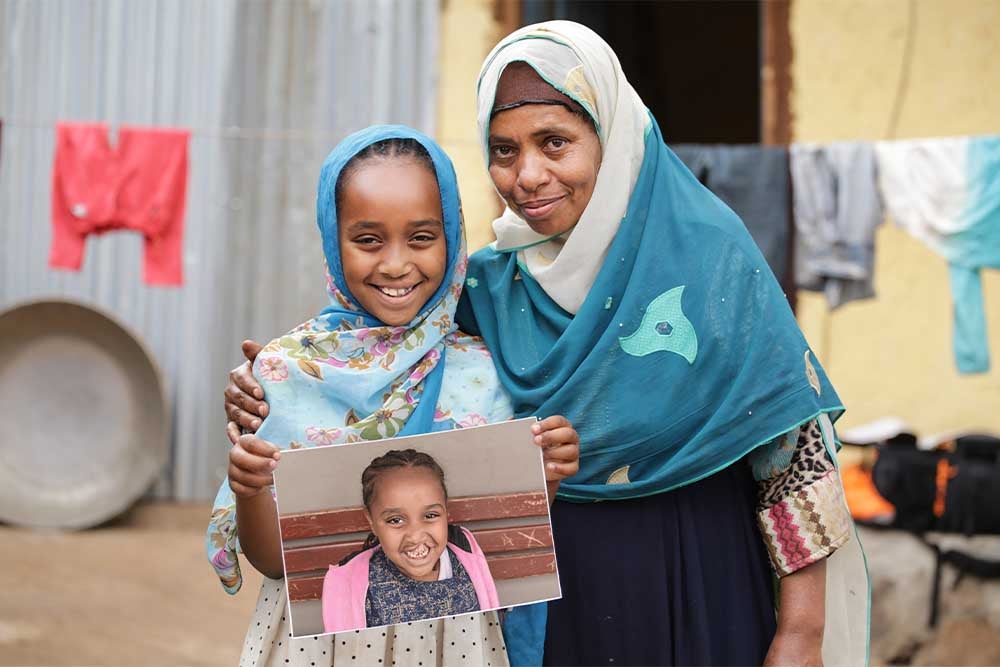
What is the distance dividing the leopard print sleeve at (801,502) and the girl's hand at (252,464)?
80 centimetres

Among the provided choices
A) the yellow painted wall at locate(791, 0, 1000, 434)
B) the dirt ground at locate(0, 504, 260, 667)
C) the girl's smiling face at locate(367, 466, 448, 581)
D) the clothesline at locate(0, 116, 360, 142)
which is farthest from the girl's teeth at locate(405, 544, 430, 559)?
the clothesline at locate(0, 116, 360, 142)

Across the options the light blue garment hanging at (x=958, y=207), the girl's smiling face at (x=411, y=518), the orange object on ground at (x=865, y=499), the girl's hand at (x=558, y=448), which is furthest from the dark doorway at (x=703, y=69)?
the girl's smiling face at (x=411, y=518)

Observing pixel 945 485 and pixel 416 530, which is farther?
pixel 945 485

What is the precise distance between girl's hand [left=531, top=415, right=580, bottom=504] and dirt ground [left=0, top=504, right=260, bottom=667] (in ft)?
9.40

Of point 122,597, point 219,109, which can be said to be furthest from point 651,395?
point 219,109

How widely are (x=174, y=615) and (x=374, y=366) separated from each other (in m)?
3.41

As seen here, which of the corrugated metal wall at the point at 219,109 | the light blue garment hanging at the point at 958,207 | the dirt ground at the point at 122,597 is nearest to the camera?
the dirt ground at the point at 122,597

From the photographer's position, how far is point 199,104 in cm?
611

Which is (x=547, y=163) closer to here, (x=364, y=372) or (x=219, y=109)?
(x=364, y=372)

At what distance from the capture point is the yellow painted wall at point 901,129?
5.23 m

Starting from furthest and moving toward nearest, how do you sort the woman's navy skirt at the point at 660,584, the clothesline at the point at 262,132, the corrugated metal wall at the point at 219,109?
the corrugated metal wall at the point at 219,109, the clothesline at the point at 262,132, the woman's navy skirt at the point at 660,584

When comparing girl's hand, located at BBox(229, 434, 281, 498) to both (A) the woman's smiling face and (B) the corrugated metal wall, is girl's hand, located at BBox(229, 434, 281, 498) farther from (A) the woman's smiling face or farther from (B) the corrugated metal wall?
(B) the corrugated metal wall

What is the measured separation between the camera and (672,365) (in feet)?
5.56

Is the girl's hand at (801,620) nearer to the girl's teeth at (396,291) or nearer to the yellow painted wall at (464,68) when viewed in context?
the girl's teeth at (396,291)
